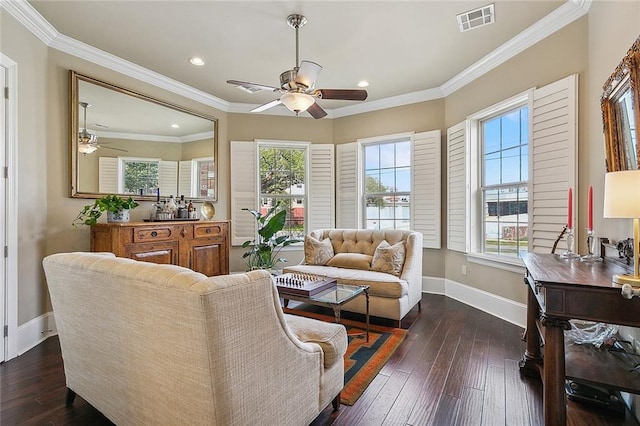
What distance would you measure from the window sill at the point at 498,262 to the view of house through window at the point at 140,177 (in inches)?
158

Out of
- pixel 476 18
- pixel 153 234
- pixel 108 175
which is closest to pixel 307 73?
pixel 476 18

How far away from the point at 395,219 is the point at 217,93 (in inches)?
127

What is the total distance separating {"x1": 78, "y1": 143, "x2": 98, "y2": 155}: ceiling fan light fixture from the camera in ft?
10.5

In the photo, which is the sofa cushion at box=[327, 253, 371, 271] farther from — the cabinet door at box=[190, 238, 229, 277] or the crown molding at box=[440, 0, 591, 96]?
the crown molding at box=[440, 0, 591, 96]

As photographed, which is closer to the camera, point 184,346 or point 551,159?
point 184,346

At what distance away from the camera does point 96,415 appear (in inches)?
72.3

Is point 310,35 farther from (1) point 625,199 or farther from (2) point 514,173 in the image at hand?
(1) point 625,199

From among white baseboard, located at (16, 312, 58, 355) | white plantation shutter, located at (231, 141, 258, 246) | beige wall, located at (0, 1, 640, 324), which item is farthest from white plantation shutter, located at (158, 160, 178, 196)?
white baseboard, located at (16, 312, 58, 355)

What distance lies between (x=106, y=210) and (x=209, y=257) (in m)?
1.28

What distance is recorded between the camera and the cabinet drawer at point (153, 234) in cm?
317

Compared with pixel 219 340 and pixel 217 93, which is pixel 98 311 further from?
pixel 217 93

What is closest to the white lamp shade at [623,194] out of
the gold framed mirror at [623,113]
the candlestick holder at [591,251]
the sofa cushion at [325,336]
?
the gold framed mirror at [623,113]

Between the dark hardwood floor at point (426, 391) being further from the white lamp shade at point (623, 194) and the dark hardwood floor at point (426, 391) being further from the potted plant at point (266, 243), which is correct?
the potted plant at point (266, 243)

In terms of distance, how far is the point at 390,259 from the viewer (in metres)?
3.46
